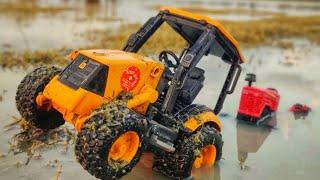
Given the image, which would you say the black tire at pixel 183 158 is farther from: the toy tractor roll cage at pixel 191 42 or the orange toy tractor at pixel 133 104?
the toy tractor roll cage at pixel 191 42

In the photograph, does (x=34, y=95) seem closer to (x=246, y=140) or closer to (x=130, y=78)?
(x=130, y=78)

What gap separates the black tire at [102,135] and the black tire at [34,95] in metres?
1.45

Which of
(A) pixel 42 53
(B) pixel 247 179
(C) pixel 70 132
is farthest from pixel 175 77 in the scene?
(A) pixel 42 53

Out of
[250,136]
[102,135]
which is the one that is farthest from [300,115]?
[102,135]

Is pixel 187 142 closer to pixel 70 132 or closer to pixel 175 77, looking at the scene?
pixel 175 77

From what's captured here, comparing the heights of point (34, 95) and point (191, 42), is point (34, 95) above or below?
below

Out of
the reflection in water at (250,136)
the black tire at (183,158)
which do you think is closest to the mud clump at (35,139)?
the black tire at (183,158)

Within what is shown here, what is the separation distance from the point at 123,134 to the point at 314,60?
13.2 meters

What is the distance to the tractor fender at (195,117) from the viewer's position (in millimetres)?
6785

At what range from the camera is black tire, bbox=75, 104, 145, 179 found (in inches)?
216

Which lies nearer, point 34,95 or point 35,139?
point 34,95

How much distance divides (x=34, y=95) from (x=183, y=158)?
A: 86.0 inches

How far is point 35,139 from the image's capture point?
777 cm

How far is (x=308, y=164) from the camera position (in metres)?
7.85
